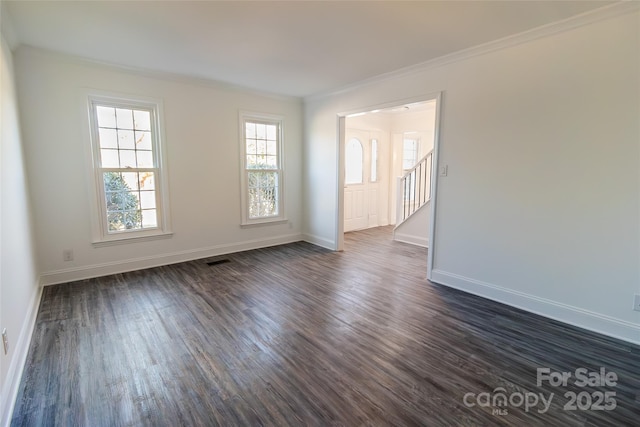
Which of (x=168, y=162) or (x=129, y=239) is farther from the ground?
(x=168, y=162)

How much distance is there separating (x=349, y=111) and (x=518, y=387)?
12.6ft

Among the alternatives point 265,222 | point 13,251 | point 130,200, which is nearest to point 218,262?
point 265,222

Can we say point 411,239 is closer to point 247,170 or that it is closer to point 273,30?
point 247,170

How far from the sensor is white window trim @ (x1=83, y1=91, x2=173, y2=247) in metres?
3.66

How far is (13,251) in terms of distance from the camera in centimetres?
231

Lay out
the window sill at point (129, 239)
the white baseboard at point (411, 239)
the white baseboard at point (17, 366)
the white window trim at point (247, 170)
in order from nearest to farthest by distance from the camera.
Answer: the white baseboard at point (17, 366)
the window sill at point (129, 239)
the white window trim at point (247, 170)
the white baseboard at point (411, 239)

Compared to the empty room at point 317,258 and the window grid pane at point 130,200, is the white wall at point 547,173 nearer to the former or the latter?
the empty room at point 317,258

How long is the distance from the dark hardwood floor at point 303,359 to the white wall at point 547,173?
1.03 feet

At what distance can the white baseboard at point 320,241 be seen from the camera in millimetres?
5248

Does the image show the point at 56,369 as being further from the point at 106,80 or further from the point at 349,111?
the point at 349,111

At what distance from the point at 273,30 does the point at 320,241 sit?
3.52 m

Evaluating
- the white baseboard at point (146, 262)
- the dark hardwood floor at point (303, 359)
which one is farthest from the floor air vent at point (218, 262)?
the dark hardwood floor at point (303, 359)

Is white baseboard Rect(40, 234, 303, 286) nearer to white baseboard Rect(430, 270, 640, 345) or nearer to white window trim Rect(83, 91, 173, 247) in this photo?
white window trim Rect(83, 91, 173, 247)

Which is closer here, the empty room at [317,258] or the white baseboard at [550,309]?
the empty room at [317,258]
